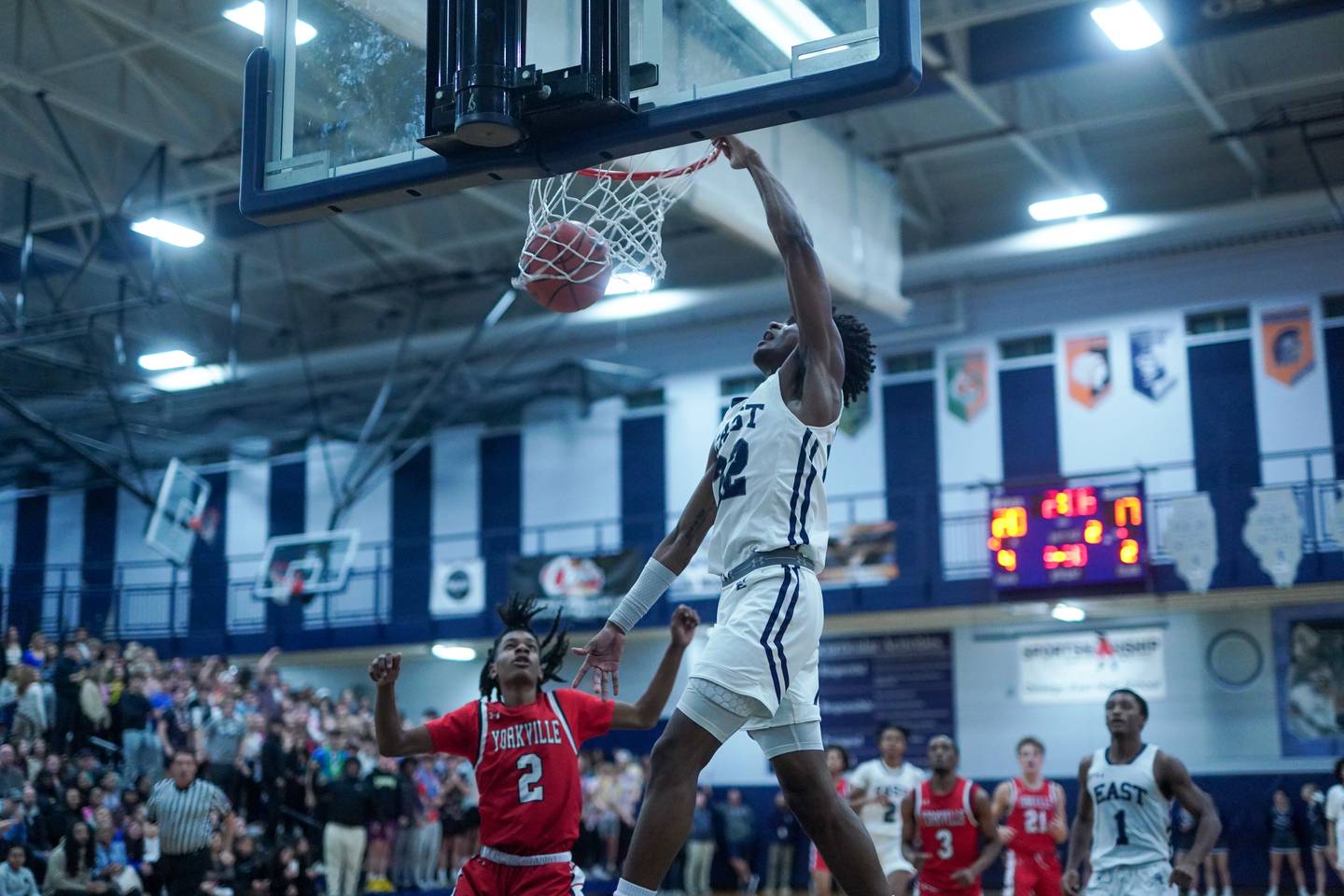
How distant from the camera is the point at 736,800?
2166cm

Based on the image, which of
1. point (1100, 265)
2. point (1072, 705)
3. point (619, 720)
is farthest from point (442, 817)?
point (619, 720)

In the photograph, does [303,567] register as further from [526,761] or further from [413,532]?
[526,761]

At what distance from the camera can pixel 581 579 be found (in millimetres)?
22500

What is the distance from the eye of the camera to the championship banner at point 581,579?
22.0 metres

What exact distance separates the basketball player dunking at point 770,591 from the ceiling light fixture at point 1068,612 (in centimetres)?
1564

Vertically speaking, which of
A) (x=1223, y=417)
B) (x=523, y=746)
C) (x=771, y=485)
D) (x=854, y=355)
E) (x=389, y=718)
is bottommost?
(x=523, y=746)

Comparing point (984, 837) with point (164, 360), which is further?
point (164, 360)

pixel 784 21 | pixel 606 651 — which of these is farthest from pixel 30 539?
pixel 784 21

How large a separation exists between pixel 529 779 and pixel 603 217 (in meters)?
2.40

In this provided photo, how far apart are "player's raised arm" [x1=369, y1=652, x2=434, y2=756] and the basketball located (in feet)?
5.14

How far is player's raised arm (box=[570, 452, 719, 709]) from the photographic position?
4859mm

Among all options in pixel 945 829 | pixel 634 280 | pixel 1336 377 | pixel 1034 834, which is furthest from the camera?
pixel 1336 377

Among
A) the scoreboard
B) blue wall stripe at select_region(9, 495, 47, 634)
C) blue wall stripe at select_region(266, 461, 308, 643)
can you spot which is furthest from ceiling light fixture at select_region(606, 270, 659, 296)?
blue wall stripe at select_region(9, 495, 47, 634)

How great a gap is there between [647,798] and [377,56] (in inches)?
122
